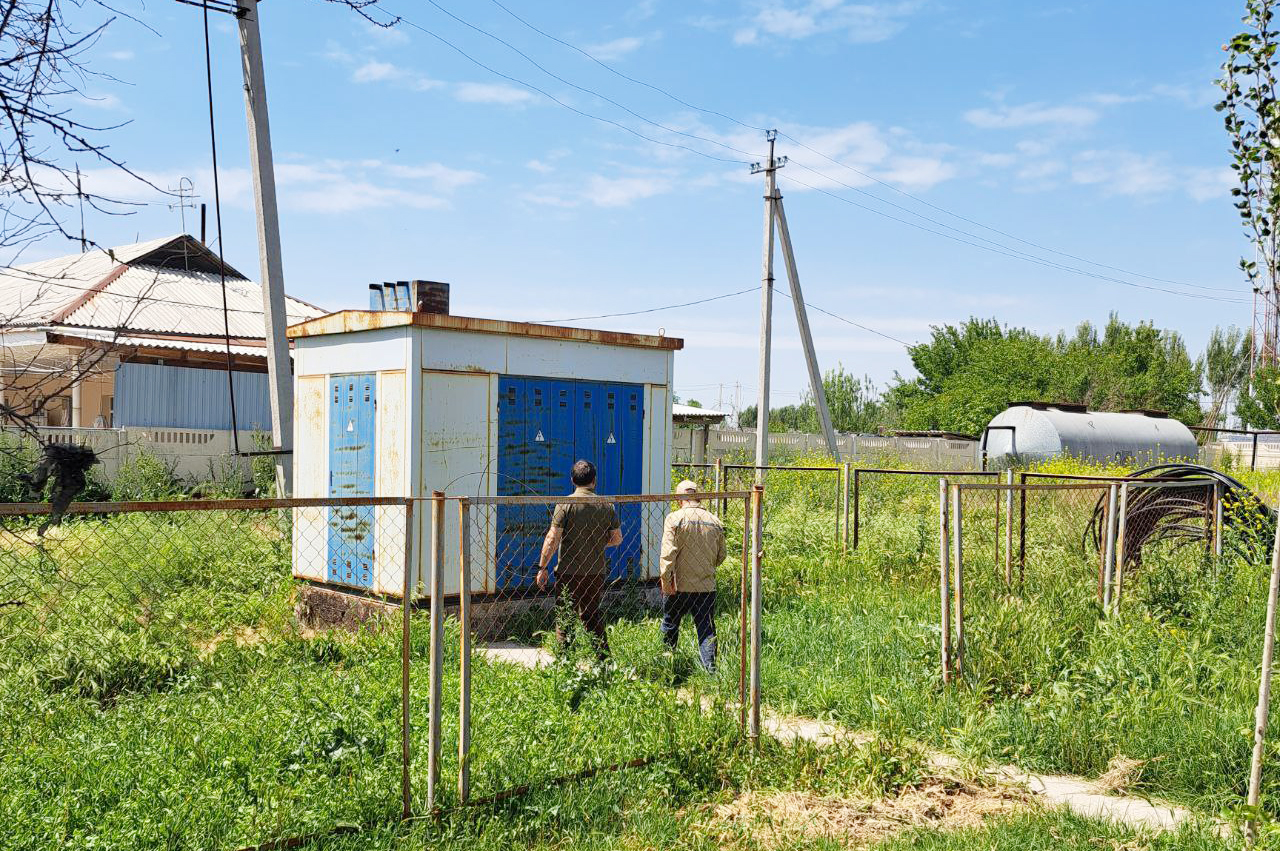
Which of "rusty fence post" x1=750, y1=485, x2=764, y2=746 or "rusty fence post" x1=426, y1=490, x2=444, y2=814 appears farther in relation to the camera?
"rusty fence post" x1=750, y1=485, x2=764, y2=746

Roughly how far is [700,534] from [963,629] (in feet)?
6.28

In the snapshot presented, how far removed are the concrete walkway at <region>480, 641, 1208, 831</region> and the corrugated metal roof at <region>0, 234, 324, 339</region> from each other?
1846cm

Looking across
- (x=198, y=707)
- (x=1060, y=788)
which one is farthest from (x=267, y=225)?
(x=1060, y=788)

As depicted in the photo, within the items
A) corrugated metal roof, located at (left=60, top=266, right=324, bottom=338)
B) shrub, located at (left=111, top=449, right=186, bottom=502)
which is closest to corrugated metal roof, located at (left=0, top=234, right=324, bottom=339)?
corrugated metal roof, located at (left=60, top=266, right=324, bottom=338)

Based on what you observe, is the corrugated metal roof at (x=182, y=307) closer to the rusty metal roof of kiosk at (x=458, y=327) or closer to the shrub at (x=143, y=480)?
the shrub at (x=143, y=480)

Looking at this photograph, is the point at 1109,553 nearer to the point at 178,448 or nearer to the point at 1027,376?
the point at 178,448

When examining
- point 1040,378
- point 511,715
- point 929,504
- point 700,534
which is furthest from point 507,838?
point 1040,378

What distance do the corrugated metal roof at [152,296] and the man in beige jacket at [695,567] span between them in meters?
17.0

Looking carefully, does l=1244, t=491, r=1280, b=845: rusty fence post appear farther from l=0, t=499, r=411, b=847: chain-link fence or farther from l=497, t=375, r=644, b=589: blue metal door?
l=497, t=375, r=644, b=589: blue metal door

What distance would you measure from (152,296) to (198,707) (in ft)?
74.0

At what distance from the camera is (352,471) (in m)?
9.31

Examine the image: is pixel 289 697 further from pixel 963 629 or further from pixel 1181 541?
pixel 1181 541

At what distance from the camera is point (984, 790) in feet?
17.8

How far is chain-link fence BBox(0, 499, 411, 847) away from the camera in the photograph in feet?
13.9
